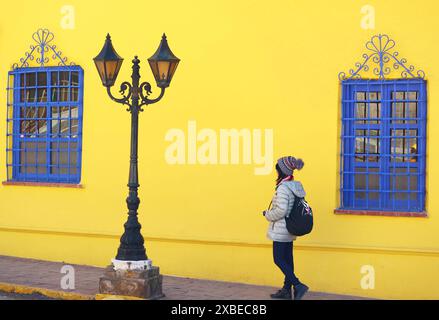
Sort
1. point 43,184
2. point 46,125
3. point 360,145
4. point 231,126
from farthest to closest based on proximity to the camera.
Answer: point 46,125, point 43,184, point 231,126, point 360,145

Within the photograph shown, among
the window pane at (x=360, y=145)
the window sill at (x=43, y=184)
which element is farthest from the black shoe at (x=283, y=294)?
the window sill at (x=43, y=184)

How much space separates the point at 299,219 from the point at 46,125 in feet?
14.9

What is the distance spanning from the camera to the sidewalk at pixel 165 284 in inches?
344

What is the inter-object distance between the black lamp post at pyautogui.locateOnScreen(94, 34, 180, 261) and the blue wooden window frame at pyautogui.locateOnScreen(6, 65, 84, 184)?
2340 mm

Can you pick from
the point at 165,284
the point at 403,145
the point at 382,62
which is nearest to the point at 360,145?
the point at 403,145

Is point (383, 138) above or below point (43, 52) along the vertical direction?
below

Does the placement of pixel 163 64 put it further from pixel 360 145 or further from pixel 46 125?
pixel 46 125

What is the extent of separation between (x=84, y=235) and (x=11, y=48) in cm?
302

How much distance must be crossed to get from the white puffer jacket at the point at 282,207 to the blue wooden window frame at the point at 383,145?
1.27 m

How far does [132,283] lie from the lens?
8.27m

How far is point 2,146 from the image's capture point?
11.1 metres

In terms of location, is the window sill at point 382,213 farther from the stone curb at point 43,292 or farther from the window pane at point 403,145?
the stone curb at point 43,292
